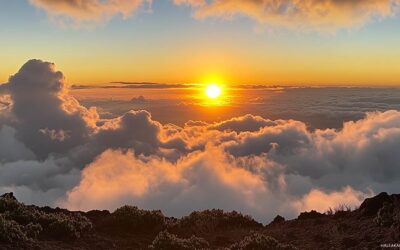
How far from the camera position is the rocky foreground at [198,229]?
16562mm

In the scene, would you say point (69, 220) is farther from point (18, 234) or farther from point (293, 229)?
point (293, 229)

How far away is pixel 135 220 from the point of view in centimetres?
2184

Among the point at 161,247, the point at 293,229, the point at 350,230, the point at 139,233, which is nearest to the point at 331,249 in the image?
the point at 350,230

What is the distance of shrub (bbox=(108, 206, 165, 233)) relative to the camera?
70.9 feet

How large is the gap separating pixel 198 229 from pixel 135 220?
3.11 m

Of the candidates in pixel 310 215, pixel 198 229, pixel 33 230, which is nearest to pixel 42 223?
pixel 33 230

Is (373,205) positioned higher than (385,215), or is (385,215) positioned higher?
(385,215)

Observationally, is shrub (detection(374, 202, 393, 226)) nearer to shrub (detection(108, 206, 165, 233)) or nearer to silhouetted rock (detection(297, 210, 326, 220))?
silhouetted rock (detection(297, 210, 326, 220))

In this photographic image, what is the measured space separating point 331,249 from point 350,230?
7.86ft

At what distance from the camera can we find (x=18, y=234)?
596 inches

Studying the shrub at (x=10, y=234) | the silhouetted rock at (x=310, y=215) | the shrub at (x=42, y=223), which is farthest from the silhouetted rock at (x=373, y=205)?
the shrub at (x=10, y=234)

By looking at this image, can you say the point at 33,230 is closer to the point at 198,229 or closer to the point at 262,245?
the point at 198,229

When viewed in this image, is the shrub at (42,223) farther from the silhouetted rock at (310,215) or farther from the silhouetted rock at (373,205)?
the silhouetted rock at (373,205)

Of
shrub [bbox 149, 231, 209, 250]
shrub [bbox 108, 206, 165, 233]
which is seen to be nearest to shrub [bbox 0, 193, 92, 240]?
shrub [bbox 108, 206, 165, 233]
